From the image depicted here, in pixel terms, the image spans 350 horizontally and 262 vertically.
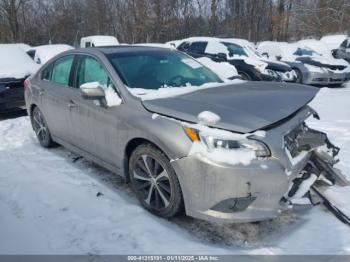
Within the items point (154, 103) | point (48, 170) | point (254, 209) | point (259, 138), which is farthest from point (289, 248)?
point (48, 170)

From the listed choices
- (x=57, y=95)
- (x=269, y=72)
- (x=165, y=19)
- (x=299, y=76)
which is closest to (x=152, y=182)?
(x=57, y=95)

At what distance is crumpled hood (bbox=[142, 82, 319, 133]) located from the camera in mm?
3055

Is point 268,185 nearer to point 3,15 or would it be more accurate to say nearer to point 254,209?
point 254,209

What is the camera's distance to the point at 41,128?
564cm

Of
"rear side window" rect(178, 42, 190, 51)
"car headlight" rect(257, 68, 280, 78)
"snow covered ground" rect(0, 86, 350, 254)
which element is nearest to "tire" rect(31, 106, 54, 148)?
"snow covered ground" rect(0, 86, 350, 254)

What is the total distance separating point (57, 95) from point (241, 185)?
9.83ft

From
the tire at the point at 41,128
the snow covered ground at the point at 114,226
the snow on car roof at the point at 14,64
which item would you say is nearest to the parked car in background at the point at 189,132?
the snow covered ground at the point at 114,226

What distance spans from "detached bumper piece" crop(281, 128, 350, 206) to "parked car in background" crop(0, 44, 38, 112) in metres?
6.10

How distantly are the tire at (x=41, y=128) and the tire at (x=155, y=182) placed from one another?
2278 millimetres

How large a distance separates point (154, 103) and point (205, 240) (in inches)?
51.7

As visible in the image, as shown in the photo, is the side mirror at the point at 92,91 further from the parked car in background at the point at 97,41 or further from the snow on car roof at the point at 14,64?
the parked car in background at the point at 97,41

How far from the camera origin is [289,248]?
3.05 metres

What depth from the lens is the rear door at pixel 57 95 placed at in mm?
4742

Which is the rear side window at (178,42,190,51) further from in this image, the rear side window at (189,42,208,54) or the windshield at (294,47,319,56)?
the windshield at (294,47,319,56)
